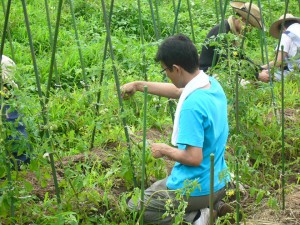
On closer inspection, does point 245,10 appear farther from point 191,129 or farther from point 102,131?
point 191,129

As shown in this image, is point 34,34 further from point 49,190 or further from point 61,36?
point 49,190

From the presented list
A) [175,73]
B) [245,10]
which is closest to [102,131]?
[175,73]

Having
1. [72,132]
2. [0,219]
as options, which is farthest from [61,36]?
[0,219]

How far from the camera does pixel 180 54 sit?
147 inches

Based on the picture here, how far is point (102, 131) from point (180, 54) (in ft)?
4.77

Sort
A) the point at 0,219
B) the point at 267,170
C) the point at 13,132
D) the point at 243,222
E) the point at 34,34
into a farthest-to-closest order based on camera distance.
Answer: the point at 34,34
the point at 267,170
the point at 243,222
the point at 0,219
the point at 13,132

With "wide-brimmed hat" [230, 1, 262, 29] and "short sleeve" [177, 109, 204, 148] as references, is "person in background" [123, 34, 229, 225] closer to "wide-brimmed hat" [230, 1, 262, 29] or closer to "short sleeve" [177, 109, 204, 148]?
"short sleeve" [177, 109, 204, 148]

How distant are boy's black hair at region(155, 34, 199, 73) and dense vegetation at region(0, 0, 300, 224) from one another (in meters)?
0.34

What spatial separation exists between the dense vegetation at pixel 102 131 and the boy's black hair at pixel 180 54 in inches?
13.5

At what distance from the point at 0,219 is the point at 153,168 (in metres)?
1.07

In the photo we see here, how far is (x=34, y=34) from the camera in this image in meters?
7.16

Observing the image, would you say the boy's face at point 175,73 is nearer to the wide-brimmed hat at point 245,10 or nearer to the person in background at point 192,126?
the person in background at point 192,126

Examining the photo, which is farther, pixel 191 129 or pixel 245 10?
→ pixel 245 10

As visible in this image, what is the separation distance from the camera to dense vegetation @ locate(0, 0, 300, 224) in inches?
150
